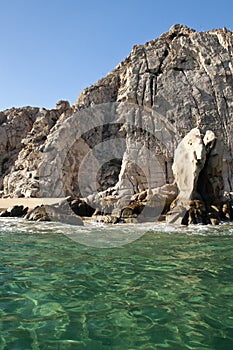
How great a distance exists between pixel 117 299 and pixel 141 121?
28.9m

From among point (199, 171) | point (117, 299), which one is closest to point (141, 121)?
point (199, 171)

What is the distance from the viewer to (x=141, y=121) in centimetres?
3256

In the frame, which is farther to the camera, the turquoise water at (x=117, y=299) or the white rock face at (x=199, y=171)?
the white rock face at (x=199, y=171)

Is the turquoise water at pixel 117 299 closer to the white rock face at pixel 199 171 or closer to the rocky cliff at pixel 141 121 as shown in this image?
the white rock face at pixel 199 171

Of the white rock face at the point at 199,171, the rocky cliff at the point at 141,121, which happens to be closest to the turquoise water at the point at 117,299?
the white rock face at the point at 199,171

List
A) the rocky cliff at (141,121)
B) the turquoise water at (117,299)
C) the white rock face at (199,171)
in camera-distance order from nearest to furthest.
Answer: the turquoise water at (117,299) → the white rock face at (199,171) → the rocky cliff at (141,121)

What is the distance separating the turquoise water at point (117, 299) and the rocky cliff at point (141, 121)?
820 inches

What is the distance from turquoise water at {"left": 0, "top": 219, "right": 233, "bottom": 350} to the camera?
3646mm

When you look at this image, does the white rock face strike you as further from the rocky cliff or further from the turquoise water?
the rocky cliff

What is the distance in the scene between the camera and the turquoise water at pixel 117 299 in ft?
12.0

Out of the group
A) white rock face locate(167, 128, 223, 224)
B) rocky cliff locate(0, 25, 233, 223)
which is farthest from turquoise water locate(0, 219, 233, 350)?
rocky cliff locate(0, 25, 233, 223)

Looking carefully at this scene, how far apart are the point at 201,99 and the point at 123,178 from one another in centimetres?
1166

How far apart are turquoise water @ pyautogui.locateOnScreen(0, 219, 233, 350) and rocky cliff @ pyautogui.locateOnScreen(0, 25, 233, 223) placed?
20.8 m

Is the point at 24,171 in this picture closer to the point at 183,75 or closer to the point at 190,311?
the point at 183,75
